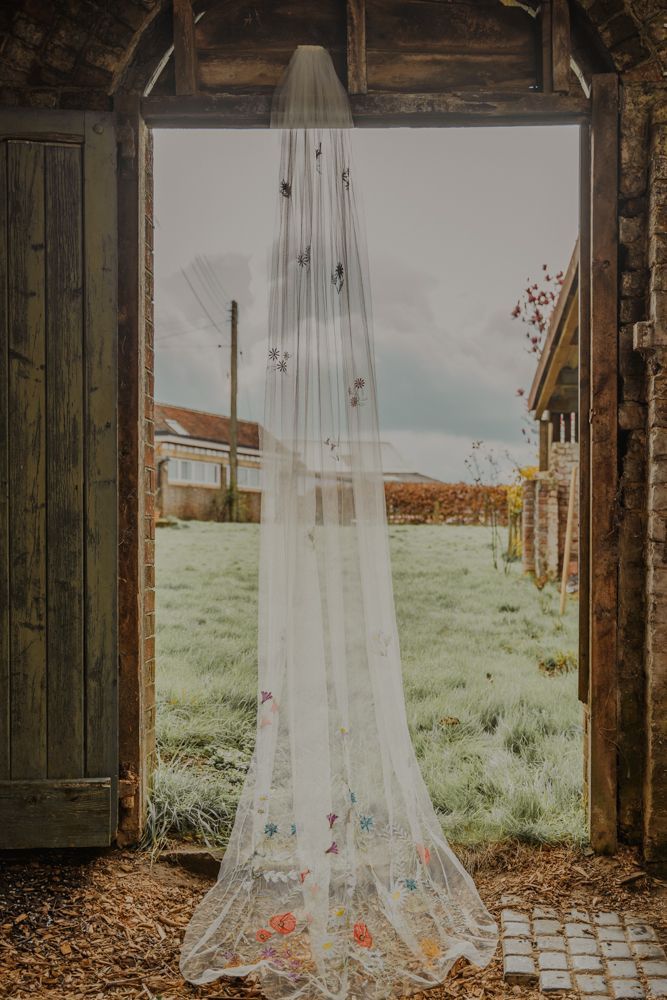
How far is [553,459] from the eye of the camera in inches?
328

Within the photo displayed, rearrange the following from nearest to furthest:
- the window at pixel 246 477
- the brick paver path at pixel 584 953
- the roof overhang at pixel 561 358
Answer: the brick paver path at pixel 584 953
the roof overhang at pixel 561 358
the window at pixel 246 477

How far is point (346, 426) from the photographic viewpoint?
8.08ft

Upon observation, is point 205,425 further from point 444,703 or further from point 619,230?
point 619,230

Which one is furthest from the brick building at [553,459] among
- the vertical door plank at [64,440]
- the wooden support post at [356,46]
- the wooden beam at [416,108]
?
the vertical door plank at [64,440]

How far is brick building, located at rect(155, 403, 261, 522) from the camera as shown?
44.9 ft

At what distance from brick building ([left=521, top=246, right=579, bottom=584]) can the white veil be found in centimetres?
485

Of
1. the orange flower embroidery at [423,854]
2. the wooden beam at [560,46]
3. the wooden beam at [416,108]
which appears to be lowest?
the orange flower embroidery at [423,854]

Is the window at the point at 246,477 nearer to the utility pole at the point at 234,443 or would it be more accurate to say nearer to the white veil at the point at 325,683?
the utility pole at the point at 234,443

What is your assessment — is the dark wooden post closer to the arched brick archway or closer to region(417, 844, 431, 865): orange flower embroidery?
the arched brick archway

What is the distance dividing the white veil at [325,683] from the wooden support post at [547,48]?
74cm

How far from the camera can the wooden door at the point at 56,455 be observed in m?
2.46

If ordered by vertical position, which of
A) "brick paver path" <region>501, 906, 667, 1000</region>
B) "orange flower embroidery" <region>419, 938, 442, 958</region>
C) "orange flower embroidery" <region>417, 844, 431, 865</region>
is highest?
"orange flower embroidery" <region>417, 844, 431, 865</region>

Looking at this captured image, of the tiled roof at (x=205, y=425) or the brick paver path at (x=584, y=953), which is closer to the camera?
the brick paver path at (x=584, y=953)

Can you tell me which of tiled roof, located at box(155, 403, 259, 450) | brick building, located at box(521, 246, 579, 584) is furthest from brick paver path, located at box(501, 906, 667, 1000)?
tiled roof, located at box(155, 403, 259, 450)
